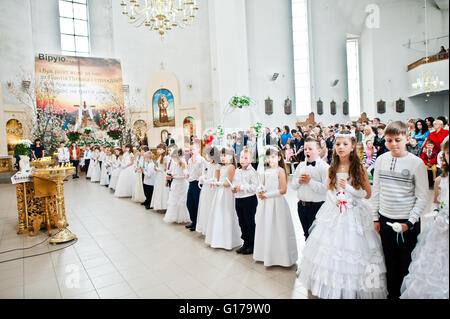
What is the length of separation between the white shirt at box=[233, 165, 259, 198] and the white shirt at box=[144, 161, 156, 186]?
147 inches

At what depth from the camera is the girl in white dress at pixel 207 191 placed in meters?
5.15

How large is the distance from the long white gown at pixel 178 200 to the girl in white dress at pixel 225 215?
4.88 feet

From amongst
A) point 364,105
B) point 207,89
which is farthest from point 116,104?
point 364,105

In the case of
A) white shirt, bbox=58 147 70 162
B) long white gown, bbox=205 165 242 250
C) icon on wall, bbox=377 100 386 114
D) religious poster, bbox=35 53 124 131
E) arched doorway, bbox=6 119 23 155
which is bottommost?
long white gown, bbox=205 165 242 250

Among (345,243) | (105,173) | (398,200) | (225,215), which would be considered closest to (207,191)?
(225,215)

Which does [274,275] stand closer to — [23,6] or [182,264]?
[182,264]

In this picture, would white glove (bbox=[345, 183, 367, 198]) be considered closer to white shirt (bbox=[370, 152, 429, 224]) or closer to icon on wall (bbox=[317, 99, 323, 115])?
white shirt (bbox=[370, 152, 429, 224])

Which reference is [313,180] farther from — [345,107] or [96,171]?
[345,107]

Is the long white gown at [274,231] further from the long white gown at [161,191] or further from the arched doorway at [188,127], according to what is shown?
the arched doorway at [188,127]

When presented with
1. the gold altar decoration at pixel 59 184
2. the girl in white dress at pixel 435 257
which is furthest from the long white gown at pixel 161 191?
the girl in white dress at pixel 435 257

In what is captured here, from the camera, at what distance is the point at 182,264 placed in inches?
160

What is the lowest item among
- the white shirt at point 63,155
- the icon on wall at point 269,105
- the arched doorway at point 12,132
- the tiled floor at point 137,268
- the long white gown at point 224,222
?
the tiled floor at point 137,268

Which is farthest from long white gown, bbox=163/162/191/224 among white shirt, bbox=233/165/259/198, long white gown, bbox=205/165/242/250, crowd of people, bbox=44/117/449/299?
white shirt, bbox=233/165/259/198

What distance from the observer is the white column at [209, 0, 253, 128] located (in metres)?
16.8
